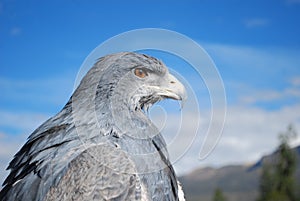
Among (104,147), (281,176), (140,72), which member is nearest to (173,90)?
(140,72)

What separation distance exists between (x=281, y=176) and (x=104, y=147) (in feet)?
227

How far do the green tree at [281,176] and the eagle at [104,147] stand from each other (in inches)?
2628

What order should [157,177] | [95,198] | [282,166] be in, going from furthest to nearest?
[282,166]
[157,177]
[95,198]

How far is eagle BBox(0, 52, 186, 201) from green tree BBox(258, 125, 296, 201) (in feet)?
219

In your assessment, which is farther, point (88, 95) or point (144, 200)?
point (88, 95)

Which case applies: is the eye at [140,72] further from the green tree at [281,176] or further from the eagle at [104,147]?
the green tree at [281,176]

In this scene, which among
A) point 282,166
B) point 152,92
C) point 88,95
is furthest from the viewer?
point 282,166

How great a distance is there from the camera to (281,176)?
2837 inches

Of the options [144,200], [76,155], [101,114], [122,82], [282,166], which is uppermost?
[282,166]

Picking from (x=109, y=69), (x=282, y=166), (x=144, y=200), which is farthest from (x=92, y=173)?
(x=282, y=166)

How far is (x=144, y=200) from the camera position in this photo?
21.1 feet

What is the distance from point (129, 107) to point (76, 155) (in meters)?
1.43

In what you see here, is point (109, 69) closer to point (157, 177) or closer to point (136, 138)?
point (136, 138)

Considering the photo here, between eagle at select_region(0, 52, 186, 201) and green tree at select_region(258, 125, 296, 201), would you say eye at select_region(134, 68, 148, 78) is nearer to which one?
eagle at select_region(0, 52, 186, 201)
